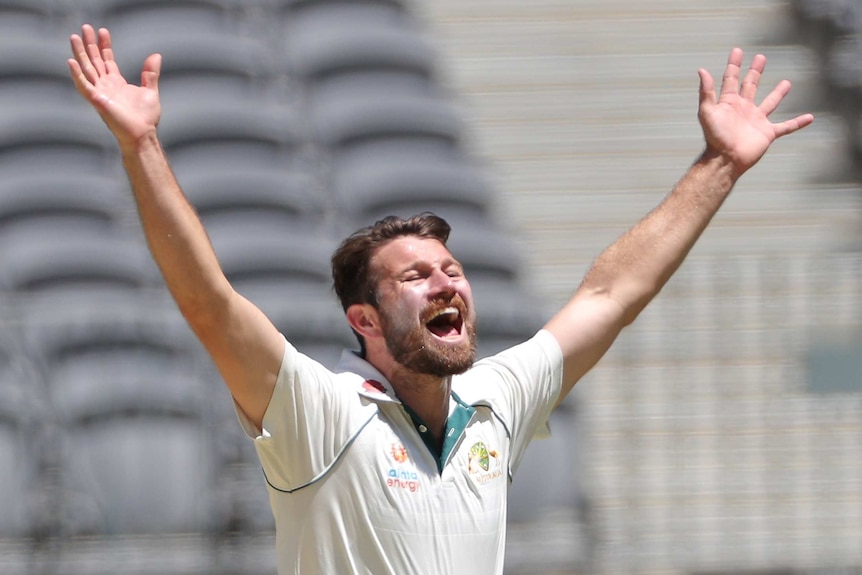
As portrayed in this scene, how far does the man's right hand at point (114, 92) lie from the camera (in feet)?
8.00

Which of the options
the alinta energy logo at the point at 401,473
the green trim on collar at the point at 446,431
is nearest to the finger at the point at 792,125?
the green trim on collar at the point at 446,431

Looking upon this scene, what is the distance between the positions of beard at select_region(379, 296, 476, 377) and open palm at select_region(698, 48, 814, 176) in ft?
2.59

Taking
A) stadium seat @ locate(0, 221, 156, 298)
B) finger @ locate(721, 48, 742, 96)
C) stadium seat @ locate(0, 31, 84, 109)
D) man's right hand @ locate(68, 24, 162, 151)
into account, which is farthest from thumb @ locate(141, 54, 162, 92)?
stadium seat @ locate(0, 31, 84, 109)

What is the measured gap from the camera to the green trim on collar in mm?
2652

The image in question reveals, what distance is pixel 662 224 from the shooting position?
10.0ft

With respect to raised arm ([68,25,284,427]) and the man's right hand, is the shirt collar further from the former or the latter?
the man's right hand

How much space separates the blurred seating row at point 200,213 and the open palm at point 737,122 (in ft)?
8.99

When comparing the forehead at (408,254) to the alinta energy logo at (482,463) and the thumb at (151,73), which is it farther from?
the thumb at (151,73)

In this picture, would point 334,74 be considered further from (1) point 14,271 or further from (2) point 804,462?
(2) point 804,462

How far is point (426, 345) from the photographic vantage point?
2.62 m

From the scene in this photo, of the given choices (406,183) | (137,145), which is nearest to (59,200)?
(406,183)

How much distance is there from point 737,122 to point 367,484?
4.09 feet

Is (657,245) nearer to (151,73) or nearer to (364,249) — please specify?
(364,249)

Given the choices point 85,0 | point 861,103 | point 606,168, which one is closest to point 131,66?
point 85,0
